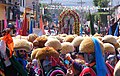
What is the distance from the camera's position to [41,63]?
235 inches

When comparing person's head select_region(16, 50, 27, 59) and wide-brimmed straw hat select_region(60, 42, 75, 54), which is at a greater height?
person's head select_region(16, 50, 27, 59)

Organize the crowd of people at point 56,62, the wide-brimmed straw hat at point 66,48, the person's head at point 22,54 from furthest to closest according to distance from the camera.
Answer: the wide-brimmed straw hat at point 66,48
the person's head at point 22,54
the crowd of people at point 56,62

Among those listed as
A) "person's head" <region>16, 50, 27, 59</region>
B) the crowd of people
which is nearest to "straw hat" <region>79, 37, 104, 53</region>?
the crowd of people

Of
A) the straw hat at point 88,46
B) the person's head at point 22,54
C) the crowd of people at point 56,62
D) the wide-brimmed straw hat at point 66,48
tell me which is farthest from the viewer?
the wide-brimmed straw hat at point 66,48

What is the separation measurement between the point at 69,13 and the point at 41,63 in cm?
1885

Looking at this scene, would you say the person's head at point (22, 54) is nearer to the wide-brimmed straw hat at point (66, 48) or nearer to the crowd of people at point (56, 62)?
the crowd of people at point (56, 62)

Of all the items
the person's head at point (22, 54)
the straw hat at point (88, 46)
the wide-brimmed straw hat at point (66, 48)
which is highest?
the straw hat at point (88, 46)

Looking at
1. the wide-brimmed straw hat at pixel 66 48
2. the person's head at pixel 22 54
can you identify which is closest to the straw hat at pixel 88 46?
the person's head at pixel 22 54

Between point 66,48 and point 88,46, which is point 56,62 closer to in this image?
point 88,46

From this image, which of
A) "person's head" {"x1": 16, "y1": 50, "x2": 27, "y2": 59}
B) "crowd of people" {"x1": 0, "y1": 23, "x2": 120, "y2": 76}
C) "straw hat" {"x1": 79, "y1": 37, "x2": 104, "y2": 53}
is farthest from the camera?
"person's head" {"x1": 16, "y1": 50, "x2": 27, "y2": 59}

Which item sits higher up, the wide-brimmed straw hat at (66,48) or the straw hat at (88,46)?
the straw hat at (88,46)

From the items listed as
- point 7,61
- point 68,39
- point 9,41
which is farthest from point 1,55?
point 68,39

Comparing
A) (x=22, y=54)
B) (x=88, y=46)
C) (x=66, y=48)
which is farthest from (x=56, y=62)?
(x=66, y=48)

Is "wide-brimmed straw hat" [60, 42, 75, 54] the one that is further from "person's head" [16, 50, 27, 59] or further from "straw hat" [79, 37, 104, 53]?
"straw hat" [79, 37, 104, 53]
